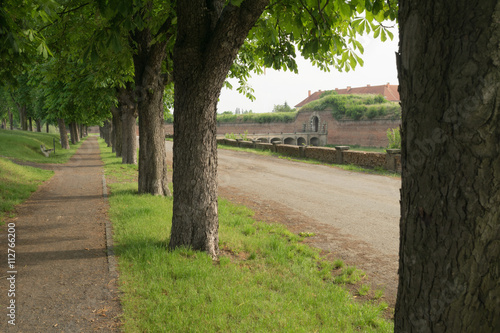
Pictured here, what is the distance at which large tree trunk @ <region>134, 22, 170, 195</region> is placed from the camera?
359 inches

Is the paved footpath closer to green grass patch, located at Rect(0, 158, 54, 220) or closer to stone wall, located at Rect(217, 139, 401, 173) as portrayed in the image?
green grass patch, located at Rect(0, 158, 54, 220)

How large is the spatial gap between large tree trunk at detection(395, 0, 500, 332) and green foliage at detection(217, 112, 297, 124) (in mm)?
64416

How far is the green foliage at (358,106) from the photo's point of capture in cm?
4900

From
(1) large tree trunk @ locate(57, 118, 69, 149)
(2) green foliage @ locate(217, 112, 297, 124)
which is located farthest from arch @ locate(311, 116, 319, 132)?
(1) large tree trunk @ locate(57, 118, 69, 149)

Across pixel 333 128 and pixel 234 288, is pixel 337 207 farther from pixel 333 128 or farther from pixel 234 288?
pixel 333 128

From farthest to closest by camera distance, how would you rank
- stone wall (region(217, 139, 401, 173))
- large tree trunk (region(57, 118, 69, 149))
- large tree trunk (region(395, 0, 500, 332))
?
large tree trunk (region(57, 118, 69, 149))
stone wall (region(217, 139, 401, 173))
large tree trunk (region(395, 0, 500, 332))

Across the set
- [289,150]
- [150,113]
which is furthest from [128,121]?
[289,150]

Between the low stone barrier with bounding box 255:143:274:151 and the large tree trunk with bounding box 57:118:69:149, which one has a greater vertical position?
the large tree trunk with bounding box 57:118:69:149

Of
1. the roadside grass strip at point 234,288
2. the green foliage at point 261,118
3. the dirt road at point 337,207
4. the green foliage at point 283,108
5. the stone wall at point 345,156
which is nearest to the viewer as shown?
the roadside grass strip at point 234,288

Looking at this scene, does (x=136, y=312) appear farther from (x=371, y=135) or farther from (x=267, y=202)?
(x=371, y=135)

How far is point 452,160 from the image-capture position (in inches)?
63.7

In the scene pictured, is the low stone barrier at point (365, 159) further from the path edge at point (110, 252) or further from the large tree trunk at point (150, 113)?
the path edge at point (110, 252)

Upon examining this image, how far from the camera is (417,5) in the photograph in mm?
1684

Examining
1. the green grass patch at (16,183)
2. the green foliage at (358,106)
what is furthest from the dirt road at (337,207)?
the green foliage at (358,106)
